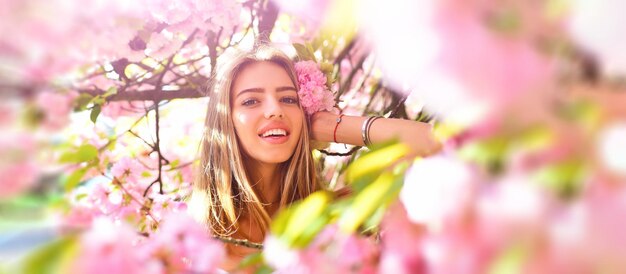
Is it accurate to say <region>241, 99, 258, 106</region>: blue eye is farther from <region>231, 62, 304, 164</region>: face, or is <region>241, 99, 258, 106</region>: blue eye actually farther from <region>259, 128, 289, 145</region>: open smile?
<region>259, 128, 289, 145</region>: open smile

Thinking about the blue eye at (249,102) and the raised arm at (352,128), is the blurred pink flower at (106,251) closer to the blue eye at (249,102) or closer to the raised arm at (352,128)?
the raised arm at (352,128)

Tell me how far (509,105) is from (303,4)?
8.9 inches

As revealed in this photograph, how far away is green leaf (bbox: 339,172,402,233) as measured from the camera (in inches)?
23.8

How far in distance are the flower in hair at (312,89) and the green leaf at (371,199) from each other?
4.67 ft

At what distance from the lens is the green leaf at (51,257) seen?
593 mm

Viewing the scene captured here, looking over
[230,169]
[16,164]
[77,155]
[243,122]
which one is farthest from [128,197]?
[16,164]

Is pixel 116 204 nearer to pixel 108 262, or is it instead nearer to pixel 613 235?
pixel 108 262

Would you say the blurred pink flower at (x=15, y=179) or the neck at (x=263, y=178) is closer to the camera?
the blurred pink flower at (x=15, y=179)

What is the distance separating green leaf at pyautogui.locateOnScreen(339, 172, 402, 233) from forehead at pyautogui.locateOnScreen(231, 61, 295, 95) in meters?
1.43

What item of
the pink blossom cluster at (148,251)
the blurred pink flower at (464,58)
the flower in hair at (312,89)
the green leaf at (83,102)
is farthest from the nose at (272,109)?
the blurred pink flower at (464,58)

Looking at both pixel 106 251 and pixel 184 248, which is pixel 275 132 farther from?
pixel 106 251

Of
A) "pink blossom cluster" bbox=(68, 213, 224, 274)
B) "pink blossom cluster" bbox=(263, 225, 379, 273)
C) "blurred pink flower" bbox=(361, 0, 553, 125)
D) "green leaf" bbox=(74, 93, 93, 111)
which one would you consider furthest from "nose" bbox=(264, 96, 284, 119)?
"blurred pink flower" bbox=(361, 0, 553, 125)

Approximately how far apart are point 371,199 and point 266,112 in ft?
4.54

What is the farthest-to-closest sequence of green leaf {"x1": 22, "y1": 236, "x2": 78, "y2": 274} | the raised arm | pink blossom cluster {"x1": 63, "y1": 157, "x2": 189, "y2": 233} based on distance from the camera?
pink blossom cluster {"x1": 63, "y1": 157, "x2": 189, "y2": 233}
the raised arm
green leaf {"x1": 22, "y1": 236, "x2": 78, "y2": 274}
